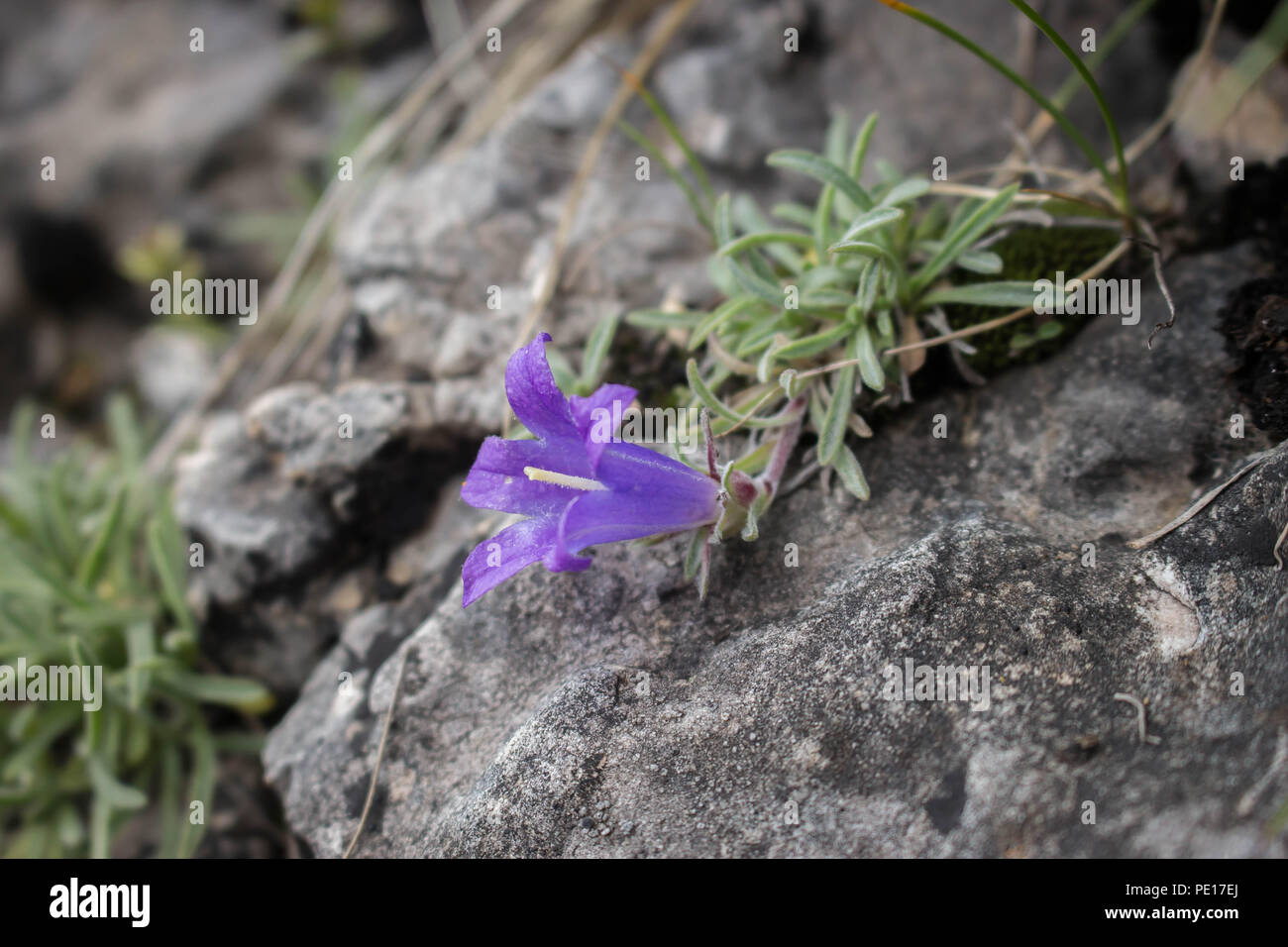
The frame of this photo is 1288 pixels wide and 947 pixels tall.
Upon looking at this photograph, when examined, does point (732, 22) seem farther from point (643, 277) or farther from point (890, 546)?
point (890, 546)

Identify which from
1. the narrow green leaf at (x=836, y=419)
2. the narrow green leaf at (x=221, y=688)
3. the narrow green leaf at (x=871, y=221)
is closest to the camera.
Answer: the narrow green leaf at (x=871, y=221)

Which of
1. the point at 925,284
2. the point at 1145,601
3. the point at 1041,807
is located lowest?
the point at 1041,807

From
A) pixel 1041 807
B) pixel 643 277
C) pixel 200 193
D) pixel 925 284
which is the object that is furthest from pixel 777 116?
pixel 200 193

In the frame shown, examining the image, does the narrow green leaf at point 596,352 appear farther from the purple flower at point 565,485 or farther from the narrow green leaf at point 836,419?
the narrow green leaf at point 836,419

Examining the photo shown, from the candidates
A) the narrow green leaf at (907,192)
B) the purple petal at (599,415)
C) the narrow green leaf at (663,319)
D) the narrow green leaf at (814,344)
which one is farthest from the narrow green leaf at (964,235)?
the purple petal at (599,415)

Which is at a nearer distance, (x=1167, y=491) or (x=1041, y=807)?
(x=1041, y=807)

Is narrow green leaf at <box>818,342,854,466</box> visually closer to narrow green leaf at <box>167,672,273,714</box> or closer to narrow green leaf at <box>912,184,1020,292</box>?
narrow green leaf at <box>912,184,1020,292</box>

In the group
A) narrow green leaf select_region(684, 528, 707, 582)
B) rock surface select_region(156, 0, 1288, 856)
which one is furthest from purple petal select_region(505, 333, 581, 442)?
rock surface select_region(156, 0, 1288, 856)
